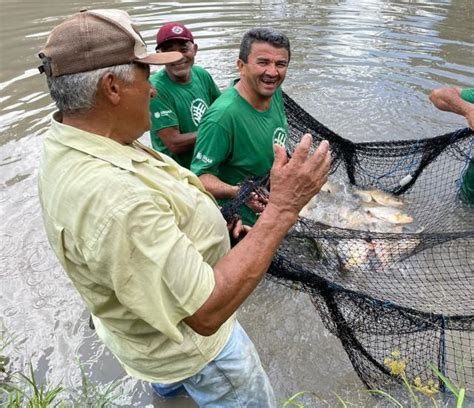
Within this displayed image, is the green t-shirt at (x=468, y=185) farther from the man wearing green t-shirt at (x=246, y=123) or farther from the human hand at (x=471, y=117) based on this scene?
the man wearing green t-shirt at (x=246, y=123)

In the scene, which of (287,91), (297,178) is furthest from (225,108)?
(287,91)

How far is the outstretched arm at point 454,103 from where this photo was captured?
4007 mm

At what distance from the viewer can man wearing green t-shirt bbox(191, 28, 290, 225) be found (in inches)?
133

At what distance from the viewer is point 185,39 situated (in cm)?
421

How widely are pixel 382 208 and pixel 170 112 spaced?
2.41 metres

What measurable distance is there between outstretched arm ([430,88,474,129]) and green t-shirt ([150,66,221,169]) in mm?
2261

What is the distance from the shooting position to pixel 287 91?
27.7 ft

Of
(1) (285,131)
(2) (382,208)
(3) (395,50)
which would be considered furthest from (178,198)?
(3) (395,50)

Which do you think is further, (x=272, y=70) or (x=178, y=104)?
(x=178, y=104)

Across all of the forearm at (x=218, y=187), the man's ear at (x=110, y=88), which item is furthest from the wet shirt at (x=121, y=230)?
the forearm at (x=218, y=187)

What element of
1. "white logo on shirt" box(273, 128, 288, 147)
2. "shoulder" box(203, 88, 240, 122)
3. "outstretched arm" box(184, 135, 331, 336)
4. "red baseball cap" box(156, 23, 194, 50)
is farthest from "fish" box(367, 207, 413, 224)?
"outstretched arm" box(184, 135, 331, 336)

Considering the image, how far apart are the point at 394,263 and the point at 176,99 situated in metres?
2.49

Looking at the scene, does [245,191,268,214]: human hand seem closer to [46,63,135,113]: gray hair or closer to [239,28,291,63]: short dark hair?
[239,28,291,63]: short dark hair

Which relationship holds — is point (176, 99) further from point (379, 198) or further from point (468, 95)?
point (468, 95)
